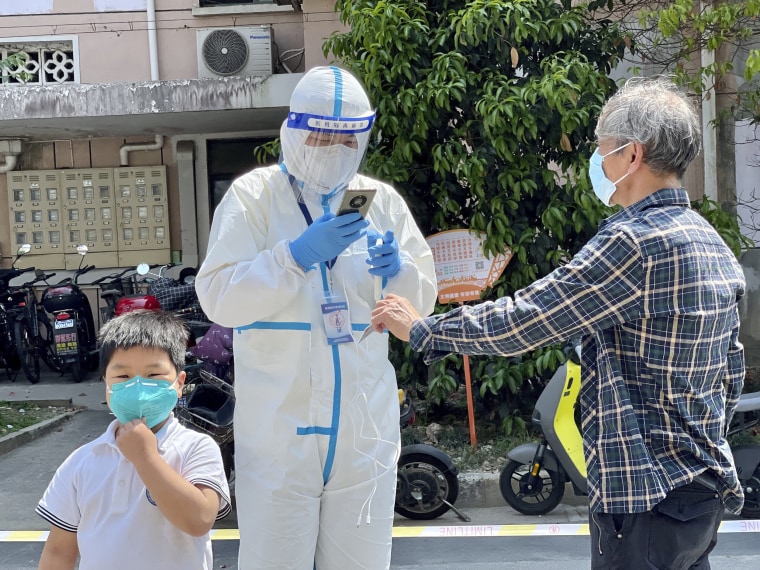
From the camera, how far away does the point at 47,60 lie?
10383 mm

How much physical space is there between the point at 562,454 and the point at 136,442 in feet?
10.4

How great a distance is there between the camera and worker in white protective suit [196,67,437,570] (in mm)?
2268

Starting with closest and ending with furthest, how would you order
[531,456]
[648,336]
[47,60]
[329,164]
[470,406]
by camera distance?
1. [648,336]
2. [329,164]
3. [531,456]
4. [470,406]
5. [47,60]

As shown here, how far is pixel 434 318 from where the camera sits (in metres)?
2.20

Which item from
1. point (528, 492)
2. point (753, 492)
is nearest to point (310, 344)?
point (528, 492)

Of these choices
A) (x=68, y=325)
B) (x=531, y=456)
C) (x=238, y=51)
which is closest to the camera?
(x=531, y=456)

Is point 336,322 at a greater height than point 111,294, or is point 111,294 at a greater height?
point 336,322

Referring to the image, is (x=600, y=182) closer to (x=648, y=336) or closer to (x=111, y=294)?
(x=648, y=336)

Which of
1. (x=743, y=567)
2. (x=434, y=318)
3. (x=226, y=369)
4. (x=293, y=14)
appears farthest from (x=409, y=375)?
(x=293, y=14)

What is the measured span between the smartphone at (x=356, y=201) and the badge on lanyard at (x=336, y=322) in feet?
0.84

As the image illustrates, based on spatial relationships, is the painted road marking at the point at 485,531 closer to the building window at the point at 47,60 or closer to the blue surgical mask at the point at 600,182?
the blue surgical mask at the point at 600,182

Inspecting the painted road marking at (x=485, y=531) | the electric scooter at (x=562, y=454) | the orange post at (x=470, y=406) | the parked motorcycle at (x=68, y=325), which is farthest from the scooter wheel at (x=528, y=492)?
the parked motorcycle at (x=68, y=325)

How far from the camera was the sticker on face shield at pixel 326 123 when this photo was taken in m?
2.35

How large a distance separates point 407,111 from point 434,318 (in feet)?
13.3
